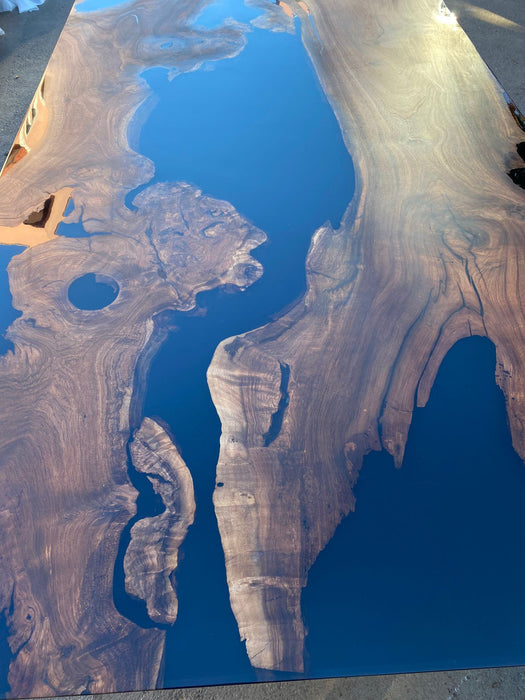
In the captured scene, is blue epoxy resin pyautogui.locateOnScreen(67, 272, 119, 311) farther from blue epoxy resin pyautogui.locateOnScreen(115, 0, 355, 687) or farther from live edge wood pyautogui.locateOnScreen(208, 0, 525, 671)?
live edge wood pyautogui.locateOnScreen(208, 0, 525, 671)

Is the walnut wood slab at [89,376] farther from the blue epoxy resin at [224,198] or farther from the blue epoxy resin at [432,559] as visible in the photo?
the blue epoxy resin at [432,559]

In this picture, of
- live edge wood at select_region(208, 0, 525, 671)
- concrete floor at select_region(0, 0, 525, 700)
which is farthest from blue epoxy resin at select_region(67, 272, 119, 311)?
concrete floor at select_region(0, 0, 525, 700)

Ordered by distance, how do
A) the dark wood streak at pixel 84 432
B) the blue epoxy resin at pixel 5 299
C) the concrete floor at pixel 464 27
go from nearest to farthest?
the dark wood streak at pixel 84 432 < the blue epoxy resin at pixel 5 299 < the concrete floor at pixel 464 27

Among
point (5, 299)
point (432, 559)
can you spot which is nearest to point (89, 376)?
point (5, 299)

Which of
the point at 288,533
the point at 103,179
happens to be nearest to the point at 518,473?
the point at 288,533

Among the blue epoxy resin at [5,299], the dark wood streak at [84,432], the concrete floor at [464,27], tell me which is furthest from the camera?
the concrete floor at [464,27]

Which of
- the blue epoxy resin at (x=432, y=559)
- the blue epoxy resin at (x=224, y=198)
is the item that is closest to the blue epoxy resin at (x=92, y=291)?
the blue epoxy resin at (x=224, y=198)
